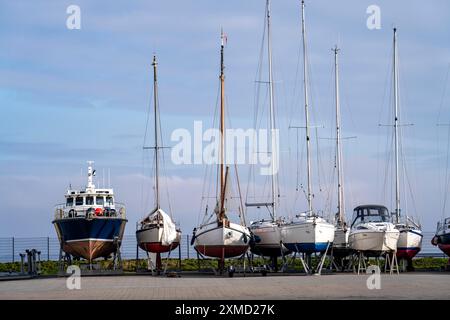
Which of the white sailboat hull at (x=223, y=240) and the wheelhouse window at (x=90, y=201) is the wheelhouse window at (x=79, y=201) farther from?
the white sailboat hull at (x=223, y=240)

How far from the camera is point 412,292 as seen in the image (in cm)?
2686

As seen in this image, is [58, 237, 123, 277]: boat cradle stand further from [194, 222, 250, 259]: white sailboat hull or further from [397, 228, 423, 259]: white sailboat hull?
[397, 228, 423, 259]: white sailboat hull

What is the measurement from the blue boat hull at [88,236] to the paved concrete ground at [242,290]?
11.7 metres

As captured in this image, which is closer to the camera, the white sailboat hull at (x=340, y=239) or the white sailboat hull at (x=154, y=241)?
the white sailboat hull at (x=154, y=241)

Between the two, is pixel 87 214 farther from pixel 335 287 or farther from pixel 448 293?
pixel 448 293

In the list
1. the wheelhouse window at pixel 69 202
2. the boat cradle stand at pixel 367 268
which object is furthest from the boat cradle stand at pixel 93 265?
the boat cradle stand at pixel 367 268

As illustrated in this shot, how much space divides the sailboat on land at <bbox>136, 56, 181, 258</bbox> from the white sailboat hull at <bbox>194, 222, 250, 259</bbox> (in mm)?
2253

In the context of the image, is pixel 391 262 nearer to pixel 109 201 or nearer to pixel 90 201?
pixel 109 201

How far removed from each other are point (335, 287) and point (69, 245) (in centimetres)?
2149

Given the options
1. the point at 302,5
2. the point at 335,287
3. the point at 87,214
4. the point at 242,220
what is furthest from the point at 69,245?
the point at 335,287

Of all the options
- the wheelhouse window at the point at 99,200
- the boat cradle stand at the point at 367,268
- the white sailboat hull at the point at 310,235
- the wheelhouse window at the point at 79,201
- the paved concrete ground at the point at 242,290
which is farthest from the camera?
the wheelhouse window at the point at 99,200

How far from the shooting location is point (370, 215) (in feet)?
156

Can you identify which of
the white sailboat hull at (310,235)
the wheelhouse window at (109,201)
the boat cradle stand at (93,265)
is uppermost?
the wheelhouse window at (109,201)

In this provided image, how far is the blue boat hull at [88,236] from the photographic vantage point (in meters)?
46.7
